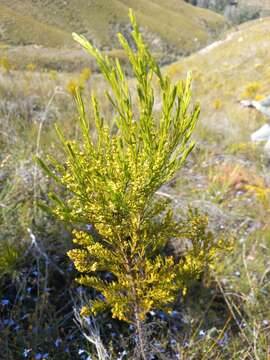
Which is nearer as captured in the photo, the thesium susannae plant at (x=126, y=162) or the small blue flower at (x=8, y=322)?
the thesium susannae plant at (x=126, y=162)

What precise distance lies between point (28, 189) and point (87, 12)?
221ft

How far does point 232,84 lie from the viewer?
12461 mm

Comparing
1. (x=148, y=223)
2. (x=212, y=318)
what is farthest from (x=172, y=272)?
(x=212, y=318)

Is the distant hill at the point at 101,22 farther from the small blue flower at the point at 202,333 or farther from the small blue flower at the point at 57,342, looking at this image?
the small blue flower at the point at 57,342

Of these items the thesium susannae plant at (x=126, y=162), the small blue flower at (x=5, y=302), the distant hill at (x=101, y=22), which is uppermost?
the thesium susannae plant at (x=126, y=162)

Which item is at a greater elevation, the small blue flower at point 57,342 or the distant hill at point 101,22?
the small blue flower at point 57,342

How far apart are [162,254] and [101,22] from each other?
66.6 meters

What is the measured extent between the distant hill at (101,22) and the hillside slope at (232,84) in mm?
24124

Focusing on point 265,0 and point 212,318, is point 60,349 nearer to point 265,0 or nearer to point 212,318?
point 212,318

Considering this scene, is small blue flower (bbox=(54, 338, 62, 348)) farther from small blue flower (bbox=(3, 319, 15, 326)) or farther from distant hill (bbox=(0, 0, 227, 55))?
distant hill (bbox=(0, 0, 227, 55))

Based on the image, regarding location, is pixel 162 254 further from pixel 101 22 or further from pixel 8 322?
pixel 101 22

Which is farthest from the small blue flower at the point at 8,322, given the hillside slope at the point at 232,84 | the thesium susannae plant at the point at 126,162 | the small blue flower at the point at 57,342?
the hillside slope at the point at 232,84

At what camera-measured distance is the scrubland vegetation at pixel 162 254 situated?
1.71 metres

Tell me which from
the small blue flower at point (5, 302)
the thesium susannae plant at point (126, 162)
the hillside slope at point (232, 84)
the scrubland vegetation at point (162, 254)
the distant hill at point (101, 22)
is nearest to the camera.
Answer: the thesium susannae plant at point (126, 162)
